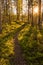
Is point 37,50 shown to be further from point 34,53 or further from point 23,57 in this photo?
point 23,57

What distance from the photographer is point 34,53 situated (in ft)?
41.5

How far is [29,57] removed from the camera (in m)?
12.0

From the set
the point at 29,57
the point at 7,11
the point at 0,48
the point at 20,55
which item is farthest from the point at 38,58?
the point at 7,11

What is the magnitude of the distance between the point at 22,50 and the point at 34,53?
1384 mm

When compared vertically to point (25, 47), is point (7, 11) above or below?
above

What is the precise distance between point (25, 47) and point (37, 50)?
1.25 metres

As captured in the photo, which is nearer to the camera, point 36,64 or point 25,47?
point 36,64

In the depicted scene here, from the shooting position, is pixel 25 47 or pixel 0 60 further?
pixel 25 47

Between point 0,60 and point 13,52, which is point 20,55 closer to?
point 13,52

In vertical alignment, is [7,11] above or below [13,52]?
above

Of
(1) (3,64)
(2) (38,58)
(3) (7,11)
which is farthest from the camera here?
(3) (7,11)

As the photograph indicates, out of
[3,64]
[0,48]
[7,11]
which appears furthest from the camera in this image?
[7,11]

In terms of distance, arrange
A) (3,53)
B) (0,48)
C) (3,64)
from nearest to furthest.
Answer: (3,64) → (3,53) → (0,48)

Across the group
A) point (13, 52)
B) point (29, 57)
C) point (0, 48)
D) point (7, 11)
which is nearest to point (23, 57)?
point (29, 57)
